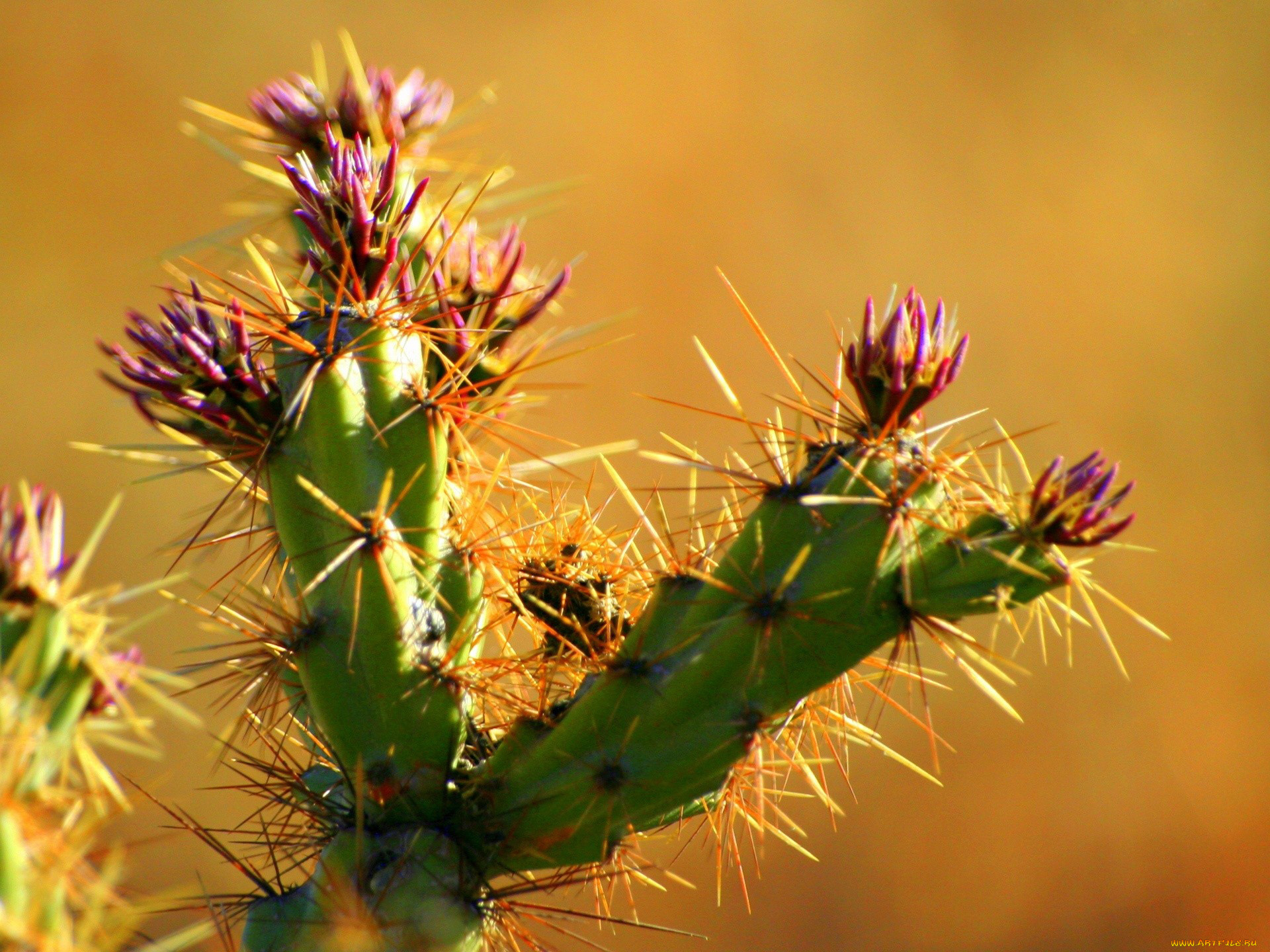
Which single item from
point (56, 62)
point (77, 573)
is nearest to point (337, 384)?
point (77, 573)

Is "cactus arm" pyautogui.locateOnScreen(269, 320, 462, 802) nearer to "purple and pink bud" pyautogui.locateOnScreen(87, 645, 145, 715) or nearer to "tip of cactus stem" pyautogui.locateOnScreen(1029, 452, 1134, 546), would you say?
"purple and pink bud" pyautogui.locateOnScreen(87, 645, 145, 715)

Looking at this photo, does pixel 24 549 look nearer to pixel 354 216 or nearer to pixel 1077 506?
pixel 354 216

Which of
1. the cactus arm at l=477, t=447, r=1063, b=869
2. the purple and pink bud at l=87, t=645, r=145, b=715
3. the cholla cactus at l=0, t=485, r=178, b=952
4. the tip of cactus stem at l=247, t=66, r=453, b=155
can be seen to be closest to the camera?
the cholla cactus at l=0, t=485, r=178, b=952

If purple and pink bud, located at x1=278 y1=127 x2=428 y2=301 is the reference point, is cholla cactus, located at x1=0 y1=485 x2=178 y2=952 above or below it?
below

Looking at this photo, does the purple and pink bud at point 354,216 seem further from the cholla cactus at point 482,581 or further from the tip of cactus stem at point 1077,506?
the tip of cactus stem at point 1077,506

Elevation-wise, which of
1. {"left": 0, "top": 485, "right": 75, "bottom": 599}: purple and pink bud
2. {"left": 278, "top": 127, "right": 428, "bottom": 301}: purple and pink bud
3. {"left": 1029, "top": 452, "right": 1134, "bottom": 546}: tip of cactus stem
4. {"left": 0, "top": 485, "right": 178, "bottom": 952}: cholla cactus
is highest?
{"left": 278, "top": 127, "right": 428, "bottom": 301}: purple and pink bud

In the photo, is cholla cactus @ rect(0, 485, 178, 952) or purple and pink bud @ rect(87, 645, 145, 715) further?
purple and pink bud @ rect(87, 645, 145, 715)

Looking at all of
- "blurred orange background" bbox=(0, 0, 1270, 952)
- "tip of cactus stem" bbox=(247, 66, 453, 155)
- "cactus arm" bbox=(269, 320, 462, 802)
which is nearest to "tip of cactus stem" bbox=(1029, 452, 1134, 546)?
"cactus arm" bbox=(269, 320, 462, 802)

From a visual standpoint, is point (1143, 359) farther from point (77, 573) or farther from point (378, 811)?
point (77, 573)
